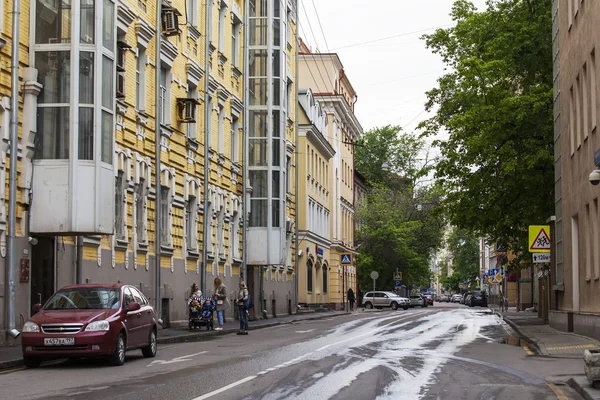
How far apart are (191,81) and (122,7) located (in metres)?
7.07

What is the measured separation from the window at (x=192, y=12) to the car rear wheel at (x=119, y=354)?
59.2 ft

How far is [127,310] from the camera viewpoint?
17609 mm

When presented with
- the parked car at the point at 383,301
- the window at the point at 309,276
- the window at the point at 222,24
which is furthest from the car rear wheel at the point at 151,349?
the parked car at the point at 383,301

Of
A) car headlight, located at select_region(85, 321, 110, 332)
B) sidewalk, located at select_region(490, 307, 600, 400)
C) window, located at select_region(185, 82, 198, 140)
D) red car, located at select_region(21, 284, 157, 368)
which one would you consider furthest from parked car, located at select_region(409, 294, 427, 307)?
car headlight, located at select_region(85, 321, 110, 332)

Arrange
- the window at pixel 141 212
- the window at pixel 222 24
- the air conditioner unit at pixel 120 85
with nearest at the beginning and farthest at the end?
1. the air conditioner unit at pixel 120 85
2. the window at pixel 141 212
3. the window at pixel 222 24

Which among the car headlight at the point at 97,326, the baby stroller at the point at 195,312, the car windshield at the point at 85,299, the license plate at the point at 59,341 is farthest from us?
the baby stroller at the point at 195,312

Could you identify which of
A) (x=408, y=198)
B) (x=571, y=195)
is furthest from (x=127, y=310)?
(x=408, y=198)

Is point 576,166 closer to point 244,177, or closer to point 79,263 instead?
point 79,263

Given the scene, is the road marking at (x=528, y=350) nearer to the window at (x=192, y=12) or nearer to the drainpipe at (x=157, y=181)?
the drainpipe at (x=157, y=181)

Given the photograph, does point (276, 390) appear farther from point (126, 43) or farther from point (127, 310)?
point (126, 43)

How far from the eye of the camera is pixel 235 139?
4031 centimetres

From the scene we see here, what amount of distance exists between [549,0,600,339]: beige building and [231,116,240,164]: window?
551 inches

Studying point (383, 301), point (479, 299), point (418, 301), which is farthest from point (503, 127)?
point (479, 299)

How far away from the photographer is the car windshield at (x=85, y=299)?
17344mm
